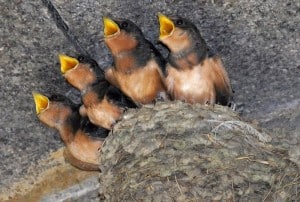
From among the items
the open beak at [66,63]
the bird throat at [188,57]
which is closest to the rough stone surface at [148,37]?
the open beak at [66,63]

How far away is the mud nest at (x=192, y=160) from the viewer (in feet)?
13.0

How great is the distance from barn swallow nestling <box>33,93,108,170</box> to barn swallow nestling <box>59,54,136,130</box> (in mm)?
135

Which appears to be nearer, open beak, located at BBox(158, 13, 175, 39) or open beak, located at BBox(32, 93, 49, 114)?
open beak, located at BBox(158, 13, 175, 39)

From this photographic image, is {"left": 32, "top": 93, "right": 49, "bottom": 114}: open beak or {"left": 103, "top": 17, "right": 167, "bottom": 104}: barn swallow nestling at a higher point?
{"left": 103, "top": 17, "right": 167, "bottom": 104}: barn swallow nestling

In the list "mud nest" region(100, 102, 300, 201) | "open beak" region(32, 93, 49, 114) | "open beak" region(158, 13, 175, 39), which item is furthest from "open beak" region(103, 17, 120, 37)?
"open beak" region(32, 93, 49, 114)

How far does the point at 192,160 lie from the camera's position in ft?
13.2

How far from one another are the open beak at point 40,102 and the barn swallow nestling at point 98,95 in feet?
0.50

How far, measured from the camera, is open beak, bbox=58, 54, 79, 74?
4.38 metres

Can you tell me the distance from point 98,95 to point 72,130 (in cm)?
26

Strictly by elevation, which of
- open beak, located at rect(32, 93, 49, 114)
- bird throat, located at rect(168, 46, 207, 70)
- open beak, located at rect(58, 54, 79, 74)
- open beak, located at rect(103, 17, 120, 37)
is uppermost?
open beak, located at rect(103, 17, 120, 37)

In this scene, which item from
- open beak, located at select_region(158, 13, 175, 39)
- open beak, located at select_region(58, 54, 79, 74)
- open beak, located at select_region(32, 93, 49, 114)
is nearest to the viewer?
open beak, located at select_region(158, 13, 175, 39)

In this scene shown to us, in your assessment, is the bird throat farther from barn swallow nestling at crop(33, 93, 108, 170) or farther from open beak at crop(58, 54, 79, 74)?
barn swallow nestling at crop(33, 93, 108, 170)

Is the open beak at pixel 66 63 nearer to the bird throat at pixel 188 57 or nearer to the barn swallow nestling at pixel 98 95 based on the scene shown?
the barn swallow nestling at pixel 98 95

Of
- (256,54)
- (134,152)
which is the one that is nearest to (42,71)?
(134,152)
